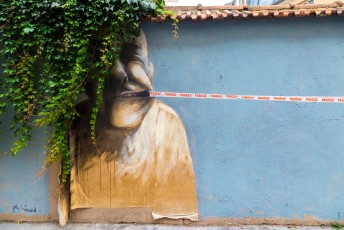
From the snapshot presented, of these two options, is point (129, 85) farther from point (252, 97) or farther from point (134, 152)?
point (252, 97)

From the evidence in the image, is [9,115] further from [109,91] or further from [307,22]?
[307,22]

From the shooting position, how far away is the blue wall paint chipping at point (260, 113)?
4.25 metres

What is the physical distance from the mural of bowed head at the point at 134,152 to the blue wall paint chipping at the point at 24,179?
449 mm

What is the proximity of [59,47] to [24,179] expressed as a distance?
2.32 metres

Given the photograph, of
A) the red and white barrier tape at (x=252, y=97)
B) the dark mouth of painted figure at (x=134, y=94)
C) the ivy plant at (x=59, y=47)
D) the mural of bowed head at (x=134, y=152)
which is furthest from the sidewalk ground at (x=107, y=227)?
the dark mouth of painted figure at (x=134, y=94)

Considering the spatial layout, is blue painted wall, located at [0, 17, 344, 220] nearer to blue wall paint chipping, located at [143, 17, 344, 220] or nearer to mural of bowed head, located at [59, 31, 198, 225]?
blue wall paint chipping, located at [143, 17, 344, 220]

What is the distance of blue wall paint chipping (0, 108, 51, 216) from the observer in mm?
4602

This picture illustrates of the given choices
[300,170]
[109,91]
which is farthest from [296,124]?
[109,91]

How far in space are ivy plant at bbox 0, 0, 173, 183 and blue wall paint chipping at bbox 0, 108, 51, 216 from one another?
356mm
